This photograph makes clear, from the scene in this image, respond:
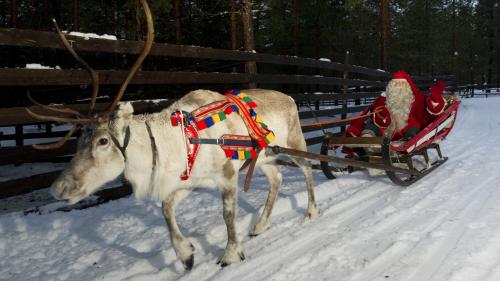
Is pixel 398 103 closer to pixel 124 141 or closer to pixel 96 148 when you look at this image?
pixel 124 141

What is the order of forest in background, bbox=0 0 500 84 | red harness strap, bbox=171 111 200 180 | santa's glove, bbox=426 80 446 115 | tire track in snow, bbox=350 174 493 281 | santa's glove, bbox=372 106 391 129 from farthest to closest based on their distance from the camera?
forest in background, bbox=0 0 500 84 < santa's glove, bbox=372 106 391 129 < santa's glove, bbox=426 80 446 115 < red harness strap, bbox=171 111 200 180 < tire track in snow, bbox=350 174 493 281

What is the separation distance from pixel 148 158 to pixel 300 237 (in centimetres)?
186

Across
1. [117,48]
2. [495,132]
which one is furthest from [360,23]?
[117,48]

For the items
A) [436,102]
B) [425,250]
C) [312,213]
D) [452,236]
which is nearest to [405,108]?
[436,102]

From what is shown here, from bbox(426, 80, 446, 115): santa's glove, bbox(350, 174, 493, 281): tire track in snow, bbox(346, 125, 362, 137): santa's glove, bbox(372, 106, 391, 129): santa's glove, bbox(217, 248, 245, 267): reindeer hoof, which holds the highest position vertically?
bbox(426, 80, 446, 115): santa's glove

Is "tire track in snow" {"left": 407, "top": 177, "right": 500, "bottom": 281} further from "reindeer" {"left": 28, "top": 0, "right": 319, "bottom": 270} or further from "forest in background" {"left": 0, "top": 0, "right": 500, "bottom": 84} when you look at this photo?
"forest in background" {"left": 0, "top": 0, "right": 500, "bottom": 84}

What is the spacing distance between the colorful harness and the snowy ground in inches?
40.5

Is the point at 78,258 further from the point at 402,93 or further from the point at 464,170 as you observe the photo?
the point at 464,170

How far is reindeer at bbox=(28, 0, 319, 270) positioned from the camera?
3.03 m

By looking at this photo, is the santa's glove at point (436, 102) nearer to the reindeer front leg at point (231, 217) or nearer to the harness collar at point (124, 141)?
the reindeer front leg at point (231, 217)

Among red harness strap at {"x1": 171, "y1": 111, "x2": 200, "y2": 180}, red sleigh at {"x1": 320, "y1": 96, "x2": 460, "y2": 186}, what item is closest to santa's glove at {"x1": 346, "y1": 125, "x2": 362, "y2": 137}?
red sleigh at {"x1": 320, "y1": 96, "x2": 460, "y2": 186}

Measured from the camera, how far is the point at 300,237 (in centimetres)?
409

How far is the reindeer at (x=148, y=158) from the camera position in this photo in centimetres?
303

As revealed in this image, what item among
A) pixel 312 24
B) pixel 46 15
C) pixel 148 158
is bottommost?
pixel 148 158
